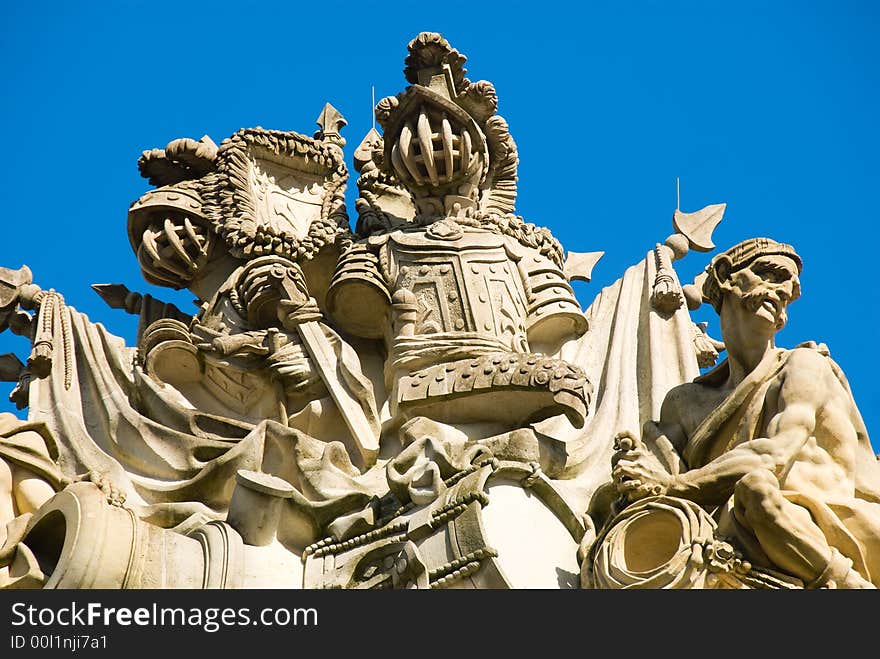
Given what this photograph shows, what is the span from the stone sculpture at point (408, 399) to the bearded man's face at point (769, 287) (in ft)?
0.07

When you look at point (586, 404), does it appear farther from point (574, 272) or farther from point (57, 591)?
Result: point (57, 591)

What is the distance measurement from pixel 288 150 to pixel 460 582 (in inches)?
216

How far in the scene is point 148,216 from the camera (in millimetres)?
20797

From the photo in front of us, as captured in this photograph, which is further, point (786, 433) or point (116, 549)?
point (116, 549)

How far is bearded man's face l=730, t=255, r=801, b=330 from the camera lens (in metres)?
17.8

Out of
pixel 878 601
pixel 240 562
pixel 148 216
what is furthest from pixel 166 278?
pixel 878 601

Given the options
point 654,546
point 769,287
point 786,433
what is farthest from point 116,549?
point 769,287

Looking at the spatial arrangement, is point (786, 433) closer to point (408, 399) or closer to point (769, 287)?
point (769, 287)

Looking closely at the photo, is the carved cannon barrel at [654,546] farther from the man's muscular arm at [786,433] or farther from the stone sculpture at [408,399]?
the man's muscular arm at [786,433]


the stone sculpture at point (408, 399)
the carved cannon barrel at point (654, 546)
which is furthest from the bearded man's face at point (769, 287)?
the carved cannon barrel at point (654, 546)

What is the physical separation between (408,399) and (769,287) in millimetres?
2650

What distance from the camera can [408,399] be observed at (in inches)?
740

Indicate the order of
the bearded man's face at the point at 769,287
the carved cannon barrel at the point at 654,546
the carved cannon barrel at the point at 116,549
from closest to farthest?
the carved cannon barrel at the point at 654,546 < the carved cannon barrel at the point at 116,549 < the bearded man's face at the point at 769,287

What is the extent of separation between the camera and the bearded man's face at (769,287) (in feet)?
58.5
